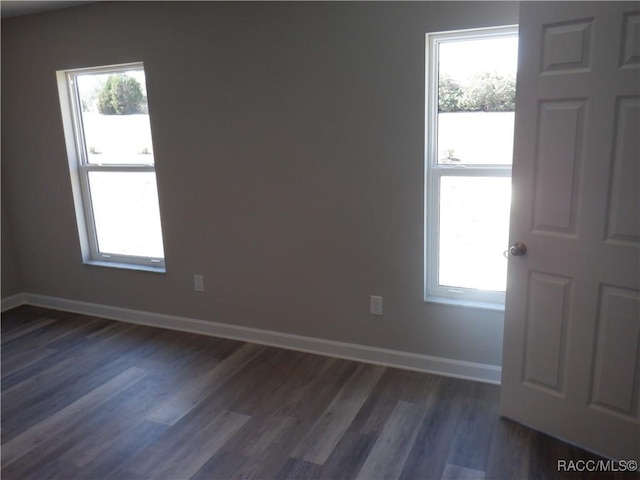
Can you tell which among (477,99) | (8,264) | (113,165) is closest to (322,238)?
(477,99)

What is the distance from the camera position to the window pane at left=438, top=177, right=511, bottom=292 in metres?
2.67

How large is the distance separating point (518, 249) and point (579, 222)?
0.28 meters

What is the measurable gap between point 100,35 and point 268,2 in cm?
132

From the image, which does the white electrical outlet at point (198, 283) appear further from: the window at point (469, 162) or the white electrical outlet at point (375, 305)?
the window at point (469, 162)

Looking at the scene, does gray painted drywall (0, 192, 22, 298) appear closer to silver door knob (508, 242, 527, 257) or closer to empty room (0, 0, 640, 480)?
empty room (0, 0, 640, 480)

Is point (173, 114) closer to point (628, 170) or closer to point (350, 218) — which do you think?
point (350, 218)

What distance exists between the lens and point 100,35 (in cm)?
341

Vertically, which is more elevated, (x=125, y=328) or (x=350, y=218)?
(x=350, y=218)

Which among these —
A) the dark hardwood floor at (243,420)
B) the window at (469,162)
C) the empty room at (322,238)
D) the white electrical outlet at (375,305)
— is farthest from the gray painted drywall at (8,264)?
the window at (469,162)

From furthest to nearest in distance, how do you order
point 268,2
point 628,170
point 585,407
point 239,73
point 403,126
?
point 239,73, point 268,2, point 403,126, point 585,407, point 628,170

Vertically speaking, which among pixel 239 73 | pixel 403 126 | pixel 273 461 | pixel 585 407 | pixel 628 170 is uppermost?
pixel 239 73

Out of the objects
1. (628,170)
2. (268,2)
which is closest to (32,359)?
(268,2)

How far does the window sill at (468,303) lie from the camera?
2.73 metres

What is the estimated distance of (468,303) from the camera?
2.80 m
